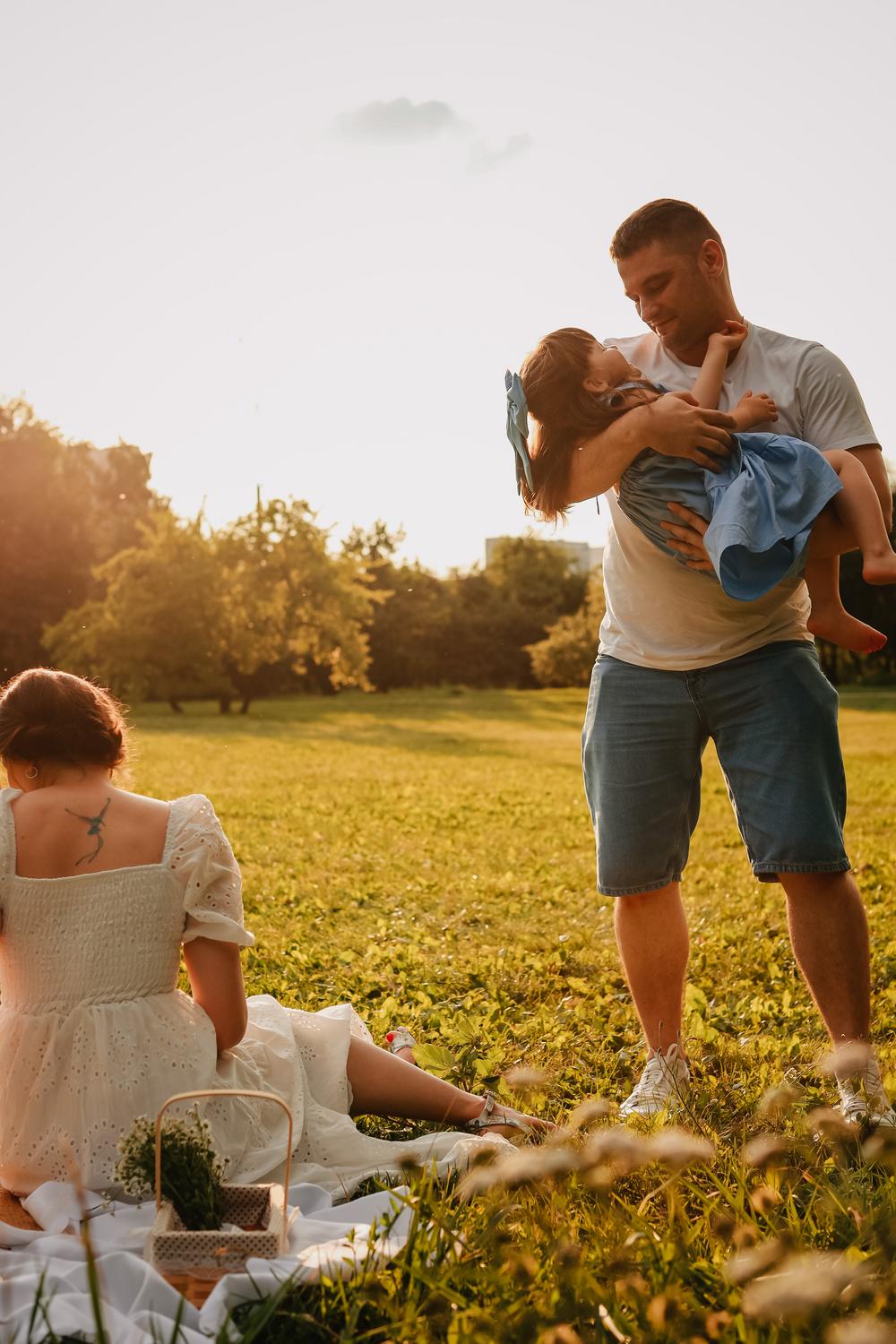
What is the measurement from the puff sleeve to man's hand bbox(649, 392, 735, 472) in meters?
1.54

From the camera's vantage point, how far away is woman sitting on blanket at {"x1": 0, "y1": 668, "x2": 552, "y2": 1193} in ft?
9.28

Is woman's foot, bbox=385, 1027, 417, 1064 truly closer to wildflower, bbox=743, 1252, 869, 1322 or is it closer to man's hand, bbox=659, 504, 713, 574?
man's hand, bbox=659, 504, 713, 574

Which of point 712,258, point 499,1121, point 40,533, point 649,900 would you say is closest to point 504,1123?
point 499,1121

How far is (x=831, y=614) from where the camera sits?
326cm

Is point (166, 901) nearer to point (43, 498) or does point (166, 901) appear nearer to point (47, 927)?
point (47, 927)

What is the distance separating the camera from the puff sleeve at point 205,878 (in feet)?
9.40

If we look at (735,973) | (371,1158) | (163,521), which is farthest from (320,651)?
(371,1158)

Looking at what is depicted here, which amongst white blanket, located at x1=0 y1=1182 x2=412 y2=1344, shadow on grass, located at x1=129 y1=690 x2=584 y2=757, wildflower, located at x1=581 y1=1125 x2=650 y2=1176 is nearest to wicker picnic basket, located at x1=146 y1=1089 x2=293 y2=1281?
white blanket, located at x1=0 y1=1182 x2=412 y2=1344

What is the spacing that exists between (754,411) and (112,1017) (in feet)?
7.57

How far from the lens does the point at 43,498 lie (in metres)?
38.7

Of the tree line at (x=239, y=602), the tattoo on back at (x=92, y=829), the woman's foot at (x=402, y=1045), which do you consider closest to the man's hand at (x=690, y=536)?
the tattoo on back at (x=92, y=829)

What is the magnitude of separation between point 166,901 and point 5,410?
41.2 meters

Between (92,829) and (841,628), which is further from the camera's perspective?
(841,628)

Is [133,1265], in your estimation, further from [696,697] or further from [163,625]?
[163,625]
